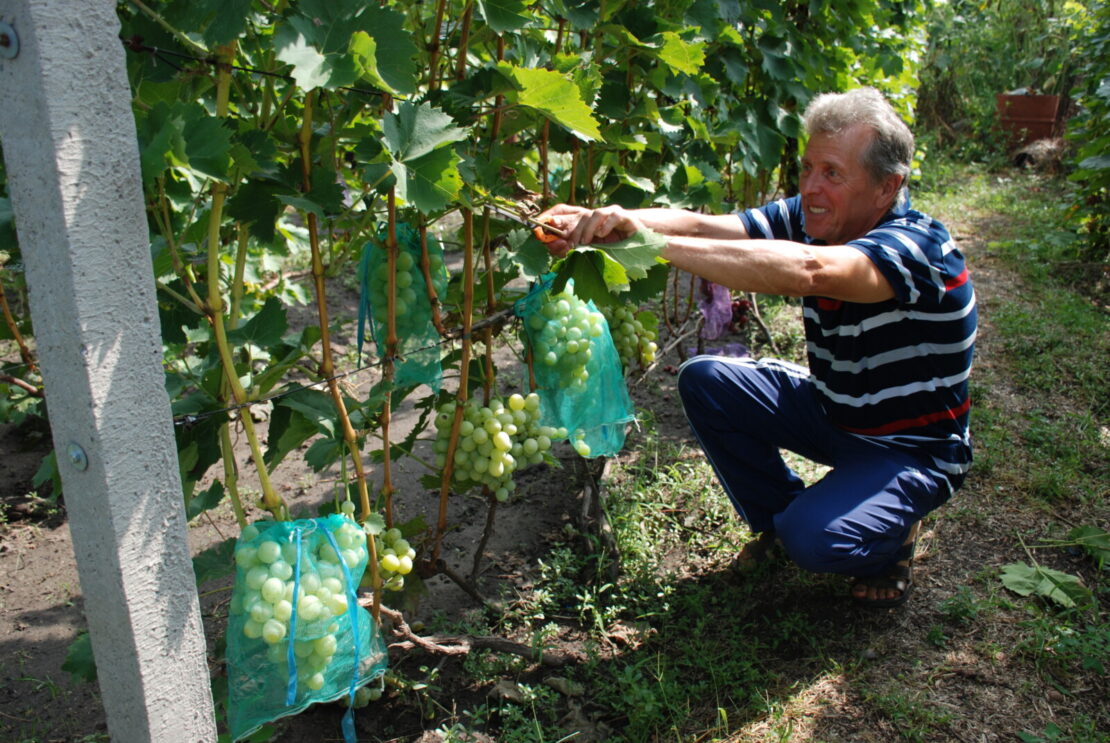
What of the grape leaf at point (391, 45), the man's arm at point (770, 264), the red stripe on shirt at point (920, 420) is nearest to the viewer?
the grape leaf at point (391, 45)

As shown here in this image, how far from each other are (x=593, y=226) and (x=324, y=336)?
2.04ft

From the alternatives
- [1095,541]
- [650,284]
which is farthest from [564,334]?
[1095,541]

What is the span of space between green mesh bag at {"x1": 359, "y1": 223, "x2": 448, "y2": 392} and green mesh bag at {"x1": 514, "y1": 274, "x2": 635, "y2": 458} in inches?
9.1

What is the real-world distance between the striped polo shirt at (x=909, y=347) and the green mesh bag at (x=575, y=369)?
679 millimetres

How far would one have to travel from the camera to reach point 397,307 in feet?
6.39

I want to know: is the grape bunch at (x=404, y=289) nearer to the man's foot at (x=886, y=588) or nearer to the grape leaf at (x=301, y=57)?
the grape leaf at (x=301, y=57)

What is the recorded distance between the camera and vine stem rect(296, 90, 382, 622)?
172 cm

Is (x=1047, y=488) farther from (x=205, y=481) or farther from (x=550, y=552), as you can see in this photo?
(x=205, y=481)

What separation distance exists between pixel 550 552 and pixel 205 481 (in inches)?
53.0

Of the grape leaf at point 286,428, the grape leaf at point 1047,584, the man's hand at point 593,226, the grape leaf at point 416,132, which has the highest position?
the grape leaf at point 416,132

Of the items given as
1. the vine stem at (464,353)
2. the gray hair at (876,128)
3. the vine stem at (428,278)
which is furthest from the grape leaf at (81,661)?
the gray hair at (876,128)

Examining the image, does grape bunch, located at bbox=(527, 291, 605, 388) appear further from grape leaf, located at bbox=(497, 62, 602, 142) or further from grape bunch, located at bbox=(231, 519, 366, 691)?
grape bunch, located at bbox=(231, 519, 366, 691)

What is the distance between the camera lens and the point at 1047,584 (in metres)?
2.65

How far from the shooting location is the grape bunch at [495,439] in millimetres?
2074
